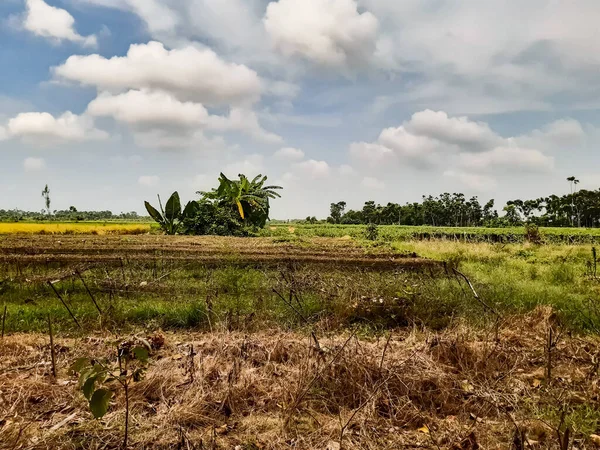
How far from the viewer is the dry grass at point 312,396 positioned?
309 centimetres

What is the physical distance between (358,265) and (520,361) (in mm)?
8480

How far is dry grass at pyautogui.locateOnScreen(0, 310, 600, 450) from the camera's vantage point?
10.1 feet

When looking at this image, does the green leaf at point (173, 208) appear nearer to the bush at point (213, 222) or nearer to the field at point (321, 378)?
the bush at point (213, 222)

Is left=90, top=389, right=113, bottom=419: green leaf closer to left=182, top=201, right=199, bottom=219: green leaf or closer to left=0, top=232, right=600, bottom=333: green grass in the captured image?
left=0, top=232, right=600, bottom=333: green grass

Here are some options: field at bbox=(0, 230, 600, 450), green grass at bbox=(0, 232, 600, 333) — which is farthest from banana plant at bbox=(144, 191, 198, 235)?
field at bbox=(0, 230, 600, 450)

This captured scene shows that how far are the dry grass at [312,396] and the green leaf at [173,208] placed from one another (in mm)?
24863

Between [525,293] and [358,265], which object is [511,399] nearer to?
[525,293]

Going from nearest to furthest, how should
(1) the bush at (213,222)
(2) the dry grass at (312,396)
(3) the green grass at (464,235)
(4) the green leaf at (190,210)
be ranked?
(2) the dry grass at (312,396)
(3) the green grass at (464,235)
(4) the green leaf at (190,210)
(1) the bush at (213,222)

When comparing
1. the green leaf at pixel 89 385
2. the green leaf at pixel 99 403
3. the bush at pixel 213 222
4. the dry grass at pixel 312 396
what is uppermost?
the bush at pixel 213 222

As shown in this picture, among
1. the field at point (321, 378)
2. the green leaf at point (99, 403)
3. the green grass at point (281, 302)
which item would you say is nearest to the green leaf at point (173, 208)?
the green grass at point (281, 302)

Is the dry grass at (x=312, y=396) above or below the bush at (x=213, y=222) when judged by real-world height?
below

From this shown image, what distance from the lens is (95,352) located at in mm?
4543

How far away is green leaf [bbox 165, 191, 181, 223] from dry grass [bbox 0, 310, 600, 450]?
24863mm

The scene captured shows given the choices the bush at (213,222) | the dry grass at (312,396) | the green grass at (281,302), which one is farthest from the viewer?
the bush at (213,222)
